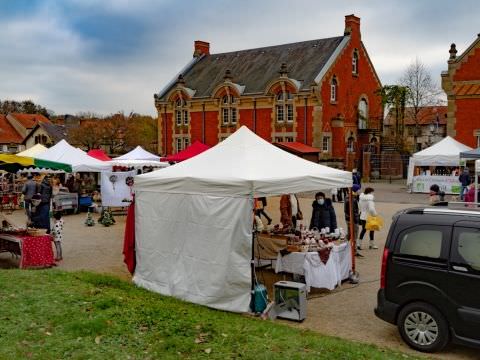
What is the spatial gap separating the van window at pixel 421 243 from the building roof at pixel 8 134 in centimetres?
7418

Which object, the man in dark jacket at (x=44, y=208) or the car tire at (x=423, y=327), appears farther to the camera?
the man in dark jacket at (x=44, y=208)

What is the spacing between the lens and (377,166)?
143 ft

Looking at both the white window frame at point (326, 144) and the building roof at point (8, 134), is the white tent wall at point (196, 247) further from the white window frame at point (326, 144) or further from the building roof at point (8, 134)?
the building roof at point (8, 134)

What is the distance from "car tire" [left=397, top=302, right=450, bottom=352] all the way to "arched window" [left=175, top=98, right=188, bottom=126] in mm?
42023

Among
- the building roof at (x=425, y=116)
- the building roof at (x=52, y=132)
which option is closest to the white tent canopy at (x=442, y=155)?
the building roof at (x=425, y=116)

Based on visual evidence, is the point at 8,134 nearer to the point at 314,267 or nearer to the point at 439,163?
the point at 439,163

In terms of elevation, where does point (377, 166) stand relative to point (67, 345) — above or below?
above

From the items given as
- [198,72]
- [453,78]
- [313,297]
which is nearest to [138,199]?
[313,297]

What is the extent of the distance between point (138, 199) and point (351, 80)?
118 feet

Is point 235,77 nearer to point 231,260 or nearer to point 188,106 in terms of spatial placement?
point 188,106

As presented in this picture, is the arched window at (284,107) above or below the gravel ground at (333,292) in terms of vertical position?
above

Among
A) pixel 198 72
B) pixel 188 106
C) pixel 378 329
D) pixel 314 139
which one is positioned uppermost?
pixel 198 72

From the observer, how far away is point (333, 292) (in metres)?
9.64

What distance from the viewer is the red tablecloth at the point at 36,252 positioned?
11.0m
